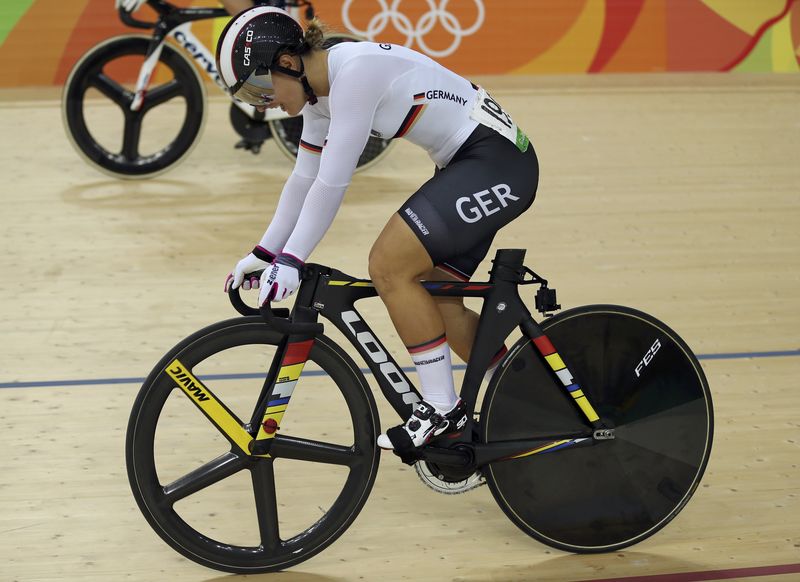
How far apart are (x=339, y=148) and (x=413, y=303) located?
0.41 meters

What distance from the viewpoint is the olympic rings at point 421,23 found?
7.57 metres

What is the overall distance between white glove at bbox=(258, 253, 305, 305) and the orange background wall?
523 centimetres

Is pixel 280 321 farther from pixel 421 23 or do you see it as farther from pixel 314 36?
pixel 421 23

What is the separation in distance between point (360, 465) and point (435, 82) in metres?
0.96

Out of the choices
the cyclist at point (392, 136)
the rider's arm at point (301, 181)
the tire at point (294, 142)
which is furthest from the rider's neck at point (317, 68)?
the tire at point (294, 142)

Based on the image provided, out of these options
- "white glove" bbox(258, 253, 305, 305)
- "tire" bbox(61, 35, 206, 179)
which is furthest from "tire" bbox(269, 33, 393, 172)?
"white glove" bbox(258, 253, 305, 305)

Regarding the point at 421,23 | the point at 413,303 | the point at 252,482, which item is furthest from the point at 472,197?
the point at 421,23

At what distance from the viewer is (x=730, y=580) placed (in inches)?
109

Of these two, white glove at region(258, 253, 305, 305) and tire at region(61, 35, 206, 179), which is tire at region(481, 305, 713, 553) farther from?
tire at region(61, 35, 206, 179)

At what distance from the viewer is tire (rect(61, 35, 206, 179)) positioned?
5.91 meters

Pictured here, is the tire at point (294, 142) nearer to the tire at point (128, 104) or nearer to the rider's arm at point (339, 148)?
the tire at point (128, 104)

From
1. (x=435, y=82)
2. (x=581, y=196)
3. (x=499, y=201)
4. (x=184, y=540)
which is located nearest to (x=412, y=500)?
(x=184, y=540)

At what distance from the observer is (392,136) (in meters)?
2.65

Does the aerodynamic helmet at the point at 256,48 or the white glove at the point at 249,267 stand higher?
the aerodynamic helmet at the point at 256,48
